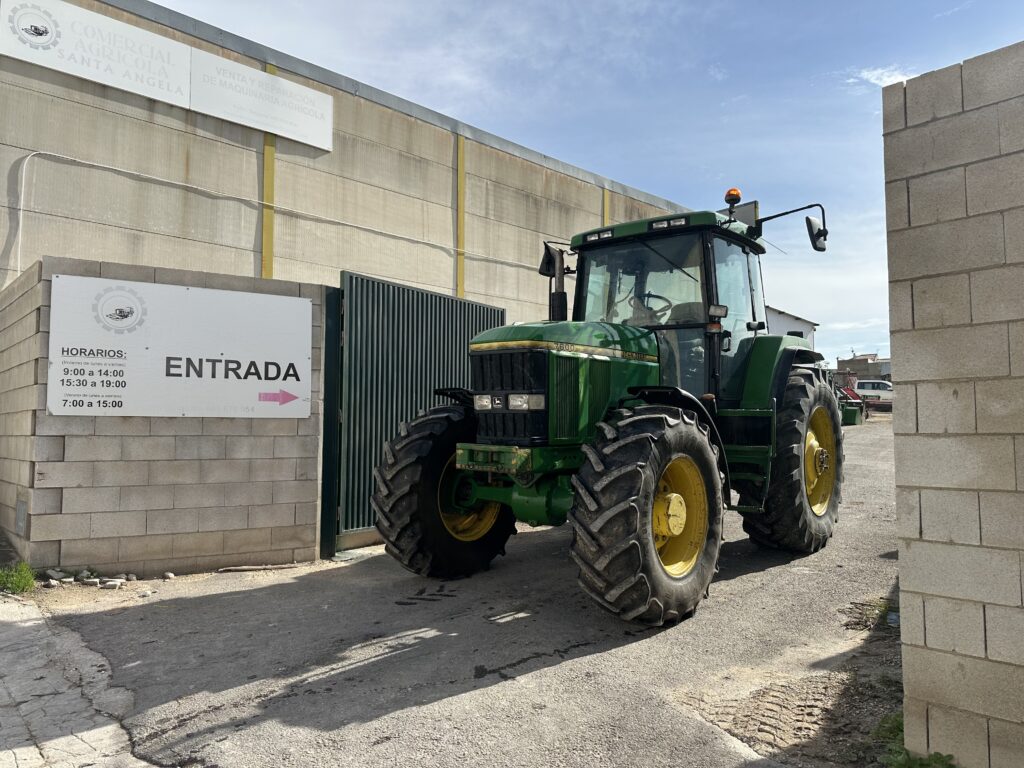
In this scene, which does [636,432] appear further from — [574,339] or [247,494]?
[247,494]

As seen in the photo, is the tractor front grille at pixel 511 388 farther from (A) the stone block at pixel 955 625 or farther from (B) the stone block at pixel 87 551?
(B) the stone block at pixel 87 551

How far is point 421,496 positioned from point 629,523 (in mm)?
1928

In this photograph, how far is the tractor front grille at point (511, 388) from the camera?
4.98m

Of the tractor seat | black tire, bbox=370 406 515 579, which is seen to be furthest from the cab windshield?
black tire, bbox=370 406 515 579

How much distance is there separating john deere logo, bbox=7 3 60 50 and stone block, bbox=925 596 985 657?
36.6ft

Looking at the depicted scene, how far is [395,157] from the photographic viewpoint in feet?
42.2

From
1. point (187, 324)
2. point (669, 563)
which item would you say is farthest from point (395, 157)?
point (669, 563)

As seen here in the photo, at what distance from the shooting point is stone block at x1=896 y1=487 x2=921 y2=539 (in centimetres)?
281

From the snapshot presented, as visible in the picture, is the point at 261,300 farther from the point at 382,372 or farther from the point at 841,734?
the point at 841,734

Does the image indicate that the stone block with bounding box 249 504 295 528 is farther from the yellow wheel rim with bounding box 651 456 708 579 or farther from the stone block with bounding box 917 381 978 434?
the stone block with bounding box 917 381 978 434

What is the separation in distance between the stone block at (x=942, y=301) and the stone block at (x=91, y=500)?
19.7 feet

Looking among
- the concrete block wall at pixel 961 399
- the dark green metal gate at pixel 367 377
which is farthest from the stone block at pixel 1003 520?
the dark green metal gate at pixel 367 377

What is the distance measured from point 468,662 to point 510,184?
1228 cm

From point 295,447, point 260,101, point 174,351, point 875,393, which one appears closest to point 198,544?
point 295,447
